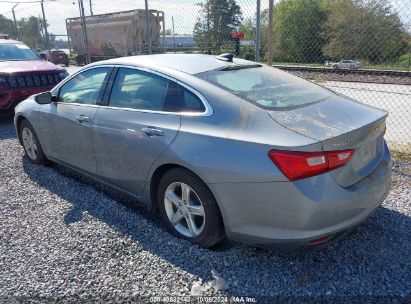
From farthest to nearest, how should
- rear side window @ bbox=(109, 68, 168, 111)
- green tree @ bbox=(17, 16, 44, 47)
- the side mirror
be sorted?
green tree @ bbox=(17, 16, 44, 47) < the side mirror < rear side window @ bbox=(109, 68, 168, 111)

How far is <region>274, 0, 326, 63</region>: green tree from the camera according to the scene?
1060cm

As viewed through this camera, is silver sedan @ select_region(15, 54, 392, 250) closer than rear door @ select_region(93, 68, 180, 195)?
Yes

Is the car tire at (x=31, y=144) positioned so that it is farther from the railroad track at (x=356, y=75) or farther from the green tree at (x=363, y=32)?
the railroad track at (x=356, y=75)

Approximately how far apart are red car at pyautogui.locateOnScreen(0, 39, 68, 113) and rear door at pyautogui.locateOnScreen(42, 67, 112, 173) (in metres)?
3.45

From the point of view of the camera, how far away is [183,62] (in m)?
3.48

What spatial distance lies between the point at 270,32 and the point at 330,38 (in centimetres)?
563

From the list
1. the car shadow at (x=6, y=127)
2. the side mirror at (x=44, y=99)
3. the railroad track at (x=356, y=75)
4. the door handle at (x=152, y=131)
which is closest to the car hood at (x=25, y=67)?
the car shadow at (x=6, y=127)

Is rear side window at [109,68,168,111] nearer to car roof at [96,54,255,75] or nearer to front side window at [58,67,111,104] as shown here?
car roof at [96,54,255,75]

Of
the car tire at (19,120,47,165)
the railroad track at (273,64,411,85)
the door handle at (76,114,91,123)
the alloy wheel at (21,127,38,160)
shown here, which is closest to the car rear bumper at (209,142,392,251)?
the door handle at (76,114,91,123)

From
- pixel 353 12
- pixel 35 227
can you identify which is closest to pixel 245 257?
pixel 35 227

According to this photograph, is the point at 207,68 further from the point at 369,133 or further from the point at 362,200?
the point at 362,200

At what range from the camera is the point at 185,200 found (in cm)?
304

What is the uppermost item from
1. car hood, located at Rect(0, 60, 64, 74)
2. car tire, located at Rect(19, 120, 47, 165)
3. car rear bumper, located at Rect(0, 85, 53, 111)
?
car hood, located at Rect(0, 60, 64, 74)

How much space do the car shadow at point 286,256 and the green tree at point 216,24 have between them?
17.2 ft
